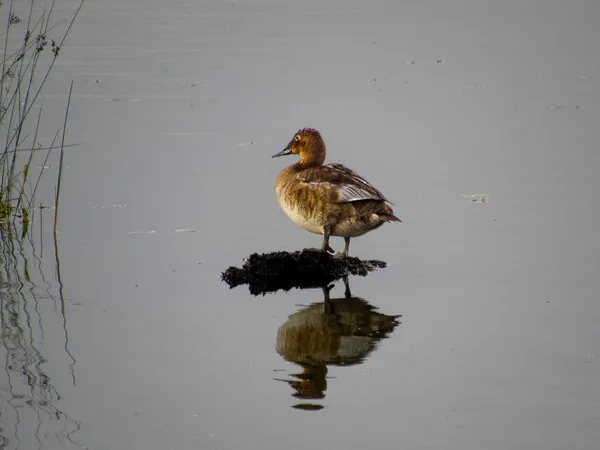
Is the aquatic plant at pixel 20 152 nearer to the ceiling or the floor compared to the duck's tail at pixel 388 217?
nearer to the ceiling

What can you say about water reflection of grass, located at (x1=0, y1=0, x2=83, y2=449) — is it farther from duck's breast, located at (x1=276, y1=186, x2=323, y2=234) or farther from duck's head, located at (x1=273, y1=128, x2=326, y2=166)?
duck's head, located at (x1=273, y1=128, x2=326, y2=166)

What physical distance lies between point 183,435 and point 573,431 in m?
1.90

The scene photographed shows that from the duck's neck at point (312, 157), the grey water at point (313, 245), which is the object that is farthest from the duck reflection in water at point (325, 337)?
the duck's neck at point (312, 157)

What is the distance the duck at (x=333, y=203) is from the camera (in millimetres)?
8320

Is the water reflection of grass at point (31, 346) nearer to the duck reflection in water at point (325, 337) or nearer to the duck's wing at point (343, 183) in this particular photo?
the duck reflection in water at point (325, 337)

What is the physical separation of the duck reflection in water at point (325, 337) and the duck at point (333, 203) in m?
0.77

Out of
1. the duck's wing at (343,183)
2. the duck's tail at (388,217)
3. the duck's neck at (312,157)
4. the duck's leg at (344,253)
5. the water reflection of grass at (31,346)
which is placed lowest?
the water reflection of grass at (31,346)

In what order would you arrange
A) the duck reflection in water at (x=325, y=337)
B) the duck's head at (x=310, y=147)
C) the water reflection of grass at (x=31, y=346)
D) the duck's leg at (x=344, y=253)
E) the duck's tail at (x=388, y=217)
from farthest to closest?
the duck's head at (x=310, y=147), the duck's leg at (x=344, y=253), the duck's tail at (x=388, y=217), the duck reflection in water at (x=325, y=337), the water reflection of grass at (x=31, y=346)

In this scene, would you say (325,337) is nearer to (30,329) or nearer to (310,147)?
(30,329)

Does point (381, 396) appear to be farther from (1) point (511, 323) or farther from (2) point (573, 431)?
(1) point (511, 323)

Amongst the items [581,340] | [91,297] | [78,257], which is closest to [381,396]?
[581,340]

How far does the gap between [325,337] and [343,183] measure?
194 centimetres

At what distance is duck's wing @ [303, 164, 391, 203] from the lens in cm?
834

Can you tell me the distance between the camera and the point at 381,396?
588 centimetres
